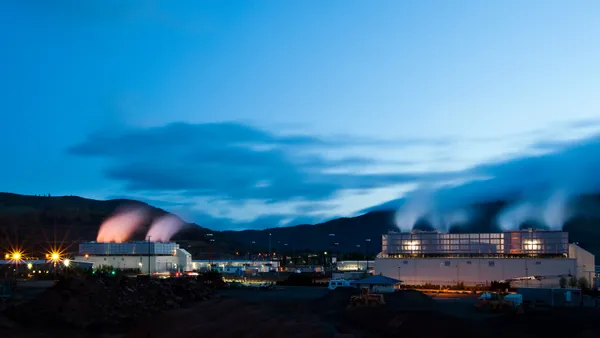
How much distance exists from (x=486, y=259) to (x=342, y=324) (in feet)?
104

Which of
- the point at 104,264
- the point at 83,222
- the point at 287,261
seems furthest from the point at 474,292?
the point at 83,222

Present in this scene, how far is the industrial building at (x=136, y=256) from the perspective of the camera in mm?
93688

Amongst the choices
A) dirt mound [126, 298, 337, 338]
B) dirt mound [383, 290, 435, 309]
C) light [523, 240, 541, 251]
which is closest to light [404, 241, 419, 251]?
light [523, 240, 541, 251]

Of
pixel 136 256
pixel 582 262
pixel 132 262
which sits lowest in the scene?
pixel 132 262

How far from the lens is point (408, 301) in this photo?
4300 centimetres

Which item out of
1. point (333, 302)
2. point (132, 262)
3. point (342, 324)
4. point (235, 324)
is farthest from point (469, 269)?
point (132, 262)

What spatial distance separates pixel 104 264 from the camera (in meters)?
94.3

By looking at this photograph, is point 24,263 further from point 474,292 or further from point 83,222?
point 83,222

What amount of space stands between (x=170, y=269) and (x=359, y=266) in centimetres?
2950

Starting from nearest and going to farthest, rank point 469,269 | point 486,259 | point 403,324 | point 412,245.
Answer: point 403,324
point 486,259
point 469,269
point 412,245

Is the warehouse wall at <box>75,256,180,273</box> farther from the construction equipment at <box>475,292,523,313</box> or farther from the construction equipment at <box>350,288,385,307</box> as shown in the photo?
the construction equipment at <box>475,292,523,313</box>

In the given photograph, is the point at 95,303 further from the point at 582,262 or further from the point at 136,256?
the point at 136,256

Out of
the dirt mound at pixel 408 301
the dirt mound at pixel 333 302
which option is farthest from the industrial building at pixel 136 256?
the dirt mound at pixel 408 301

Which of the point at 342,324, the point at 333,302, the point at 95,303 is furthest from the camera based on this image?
the point at 333,302
